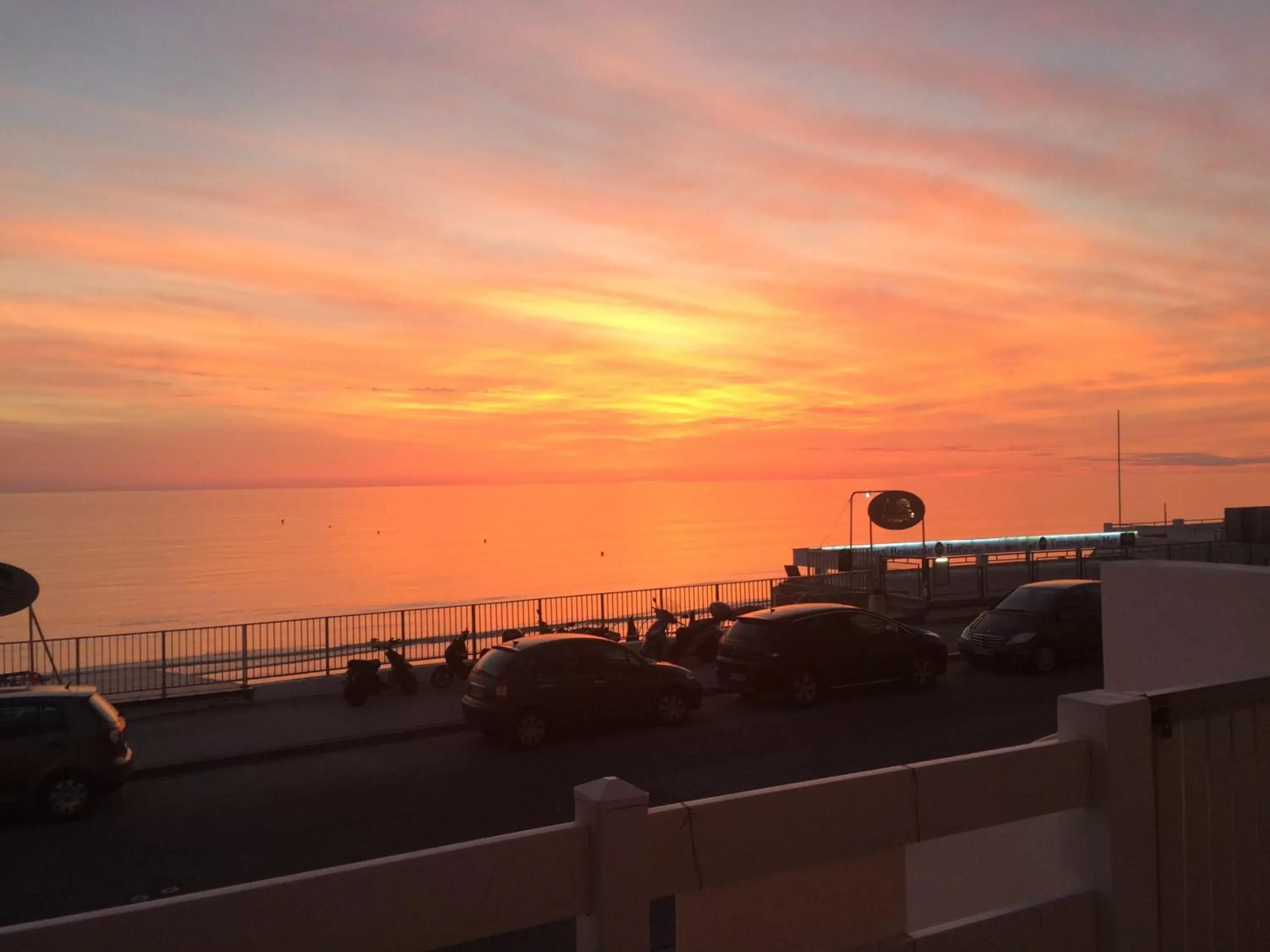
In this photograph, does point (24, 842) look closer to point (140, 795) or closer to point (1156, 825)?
point (140, 795)

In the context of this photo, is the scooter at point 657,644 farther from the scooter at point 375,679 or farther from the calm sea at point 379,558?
the calm sea at point 379,558

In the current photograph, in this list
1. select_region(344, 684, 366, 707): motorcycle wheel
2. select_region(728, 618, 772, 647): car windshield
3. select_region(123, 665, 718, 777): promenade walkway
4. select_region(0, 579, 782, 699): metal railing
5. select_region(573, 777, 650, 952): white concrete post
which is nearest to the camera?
select_region(573, 777, 650, 952): white concrete post

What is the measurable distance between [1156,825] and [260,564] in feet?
352

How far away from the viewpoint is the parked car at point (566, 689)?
14172mm

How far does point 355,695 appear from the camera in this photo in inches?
676

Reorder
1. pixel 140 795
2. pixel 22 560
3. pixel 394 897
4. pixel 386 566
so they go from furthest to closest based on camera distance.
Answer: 1. pixel 22 560
2. pixel 386 566
3. pixel 140 795
4. pixel 394 897

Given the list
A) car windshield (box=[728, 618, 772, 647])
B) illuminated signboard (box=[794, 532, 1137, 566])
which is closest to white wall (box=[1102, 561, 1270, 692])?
car windshield (box=[728, 618, 772, 647])

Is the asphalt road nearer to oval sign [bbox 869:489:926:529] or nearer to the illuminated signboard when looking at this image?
oval sign [bbox 869:489:926:529]

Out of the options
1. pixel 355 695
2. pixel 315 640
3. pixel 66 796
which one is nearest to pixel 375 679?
pixel 355 695

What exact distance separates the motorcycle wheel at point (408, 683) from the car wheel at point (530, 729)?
174 inches

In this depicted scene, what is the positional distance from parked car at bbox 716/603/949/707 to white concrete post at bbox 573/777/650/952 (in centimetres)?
1396

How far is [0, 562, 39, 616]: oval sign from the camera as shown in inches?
609

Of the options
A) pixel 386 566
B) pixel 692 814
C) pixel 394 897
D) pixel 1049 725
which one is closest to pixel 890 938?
pixel 692 814

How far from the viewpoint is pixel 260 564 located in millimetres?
102750
